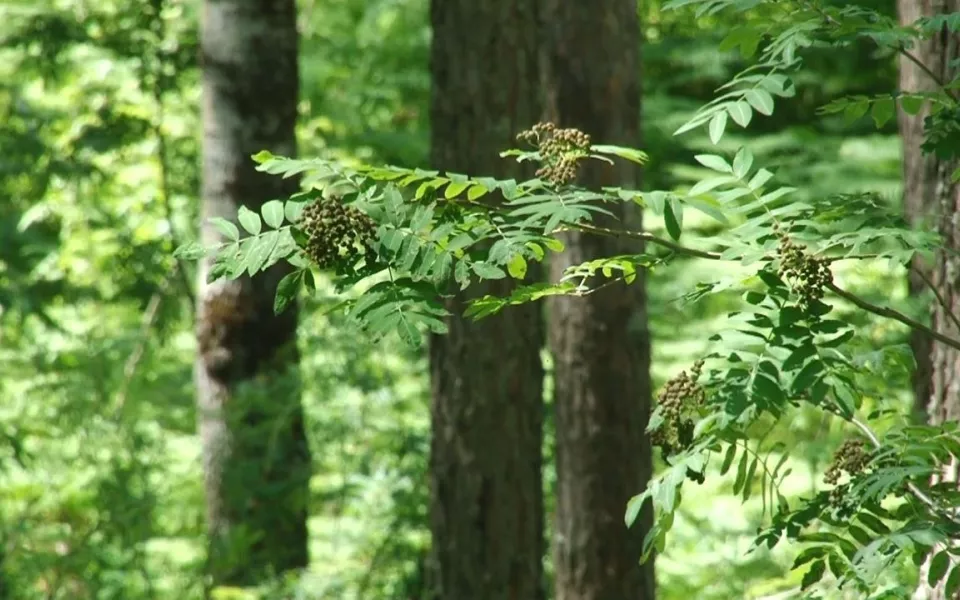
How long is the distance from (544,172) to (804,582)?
2.86 feet

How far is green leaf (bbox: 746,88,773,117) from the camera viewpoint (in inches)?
84.7

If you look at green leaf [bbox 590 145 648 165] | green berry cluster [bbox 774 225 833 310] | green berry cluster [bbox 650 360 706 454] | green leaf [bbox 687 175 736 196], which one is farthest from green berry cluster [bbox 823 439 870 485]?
green leaf [bbox 590 145 648 165]

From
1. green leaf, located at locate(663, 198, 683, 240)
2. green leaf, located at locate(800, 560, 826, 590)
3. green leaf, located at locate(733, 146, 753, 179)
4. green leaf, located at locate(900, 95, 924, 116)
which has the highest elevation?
green leaf, located at locate(900, 95, 924, 116)

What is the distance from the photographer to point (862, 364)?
2510 mm

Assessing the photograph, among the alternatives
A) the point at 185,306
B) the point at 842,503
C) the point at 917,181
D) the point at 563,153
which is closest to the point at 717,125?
the point at 563,153

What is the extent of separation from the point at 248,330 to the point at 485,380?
1.56 metres

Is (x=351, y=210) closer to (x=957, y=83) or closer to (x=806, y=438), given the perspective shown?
(x=957, y=83)

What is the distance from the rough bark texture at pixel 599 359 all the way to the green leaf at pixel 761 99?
312cm

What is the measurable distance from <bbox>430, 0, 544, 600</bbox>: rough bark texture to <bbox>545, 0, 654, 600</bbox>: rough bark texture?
8.3 inches

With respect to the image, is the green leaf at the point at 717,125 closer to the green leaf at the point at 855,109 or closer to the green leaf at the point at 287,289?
the green leaf at the point at 855,109

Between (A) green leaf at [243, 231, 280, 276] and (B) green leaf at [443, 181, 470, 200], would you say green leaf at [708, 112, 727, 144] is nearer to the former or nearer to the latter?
(B) green leaf at [443, 181, 470, 200]

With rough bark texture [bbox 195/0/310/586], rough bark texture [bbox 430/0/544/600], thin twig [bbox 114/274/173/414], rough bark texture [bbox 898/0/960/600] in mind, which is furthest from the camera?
thin twig [bbox 114/274/173/414]

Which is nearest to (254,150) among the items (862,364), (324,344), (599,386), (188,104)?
(324,344)

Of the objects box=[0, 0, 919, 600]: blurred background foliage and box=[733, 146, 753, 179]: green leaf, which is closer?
box=[733, 146, 753, 179]: green leaf
